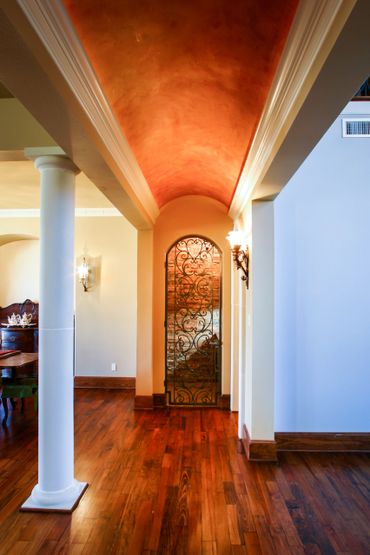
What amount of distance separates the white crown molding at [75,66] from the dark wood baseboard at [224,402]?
3.60 metres

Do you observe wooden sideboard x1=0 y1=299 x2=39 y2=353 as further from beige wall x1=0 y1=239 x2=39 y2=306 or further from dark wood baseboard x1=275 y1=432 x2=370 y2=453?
dark wood baseboard x1=275 y1=432 x2=370 y2=453

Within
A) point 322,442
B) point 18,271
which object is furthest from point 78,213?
point 322,442

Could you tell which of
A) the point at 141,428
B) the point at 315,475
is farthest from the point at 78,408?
the point at 315,475

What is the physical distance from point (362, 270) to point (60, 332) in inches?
120

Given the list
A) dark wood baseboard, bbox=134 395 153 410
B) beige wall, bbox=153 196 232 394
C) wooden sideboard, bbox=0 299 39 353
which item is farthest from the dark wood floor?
wooden sideboard, bbox=0 299 39 353

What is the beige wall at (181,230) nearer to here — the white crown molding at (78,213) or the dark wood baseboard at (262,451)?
the white crown molding at (78,213)

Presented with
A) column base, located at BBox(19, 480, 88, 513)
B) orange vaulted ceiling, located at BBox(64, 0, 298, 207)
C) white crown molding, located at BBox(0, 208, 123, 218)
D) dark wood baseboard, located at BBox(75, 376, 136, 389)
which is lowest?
column base, located at BBox(19, 480, 88, 513)

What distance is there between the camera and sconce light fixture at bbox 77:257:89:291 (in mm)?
6051

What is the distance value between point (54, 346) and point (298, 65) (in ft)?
7.76

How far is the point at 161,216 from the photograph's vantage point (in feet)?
17.4

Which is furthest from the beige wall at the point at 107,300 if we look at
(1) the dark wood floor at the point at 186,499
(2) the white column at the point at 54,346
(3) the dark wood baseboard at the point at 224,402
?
(2) the white column at the point at 54,346

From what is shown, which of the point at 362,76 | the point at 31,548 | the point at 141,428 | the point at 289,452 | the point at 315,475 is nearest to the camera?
the point at 362,76

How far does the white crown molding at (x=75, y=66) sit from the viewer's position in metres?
1.31

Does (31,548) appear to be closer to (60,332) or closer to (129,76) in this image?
(60,332)
